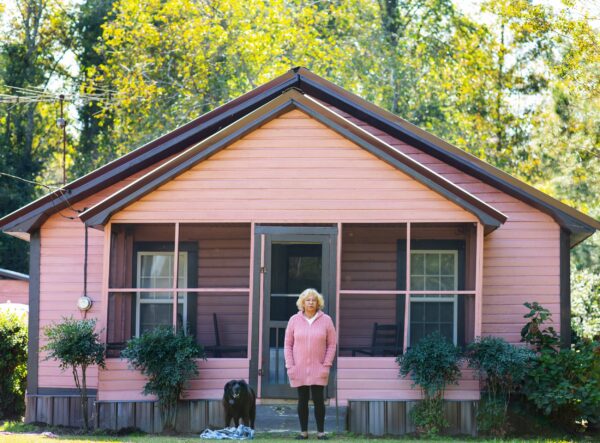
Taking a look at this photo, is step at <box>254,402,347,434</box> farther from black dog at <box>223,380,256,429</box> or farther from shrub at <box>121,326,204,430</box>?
shrub at <box>121,326,204,430</box>

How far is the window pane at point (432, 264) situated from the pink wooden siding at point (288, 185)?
2241 millimetres

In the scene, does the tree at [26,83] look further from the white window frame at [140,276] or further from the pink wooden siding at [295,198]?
the pink wooden siding at [295,198]

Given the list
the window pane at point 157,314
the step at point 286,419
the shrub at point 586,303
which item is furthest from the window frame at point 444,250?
the shrub at point 586,303

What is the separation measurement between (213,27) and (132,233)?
44.0 feet

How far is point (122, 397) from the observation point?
548 inches

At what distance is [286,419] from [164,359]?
1784 millimetres

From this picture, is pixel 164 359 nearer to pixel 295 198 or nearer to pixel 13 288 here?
pixel 295 198

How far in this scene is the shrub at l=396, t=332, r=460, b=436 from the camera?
43.4 feet

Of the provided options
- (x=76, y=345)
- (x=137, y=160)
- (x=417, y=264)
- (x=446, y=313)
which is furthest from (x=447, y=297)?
(x=76, y=345)

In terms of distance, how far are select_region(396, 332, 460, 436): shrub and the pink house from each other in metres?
0.25

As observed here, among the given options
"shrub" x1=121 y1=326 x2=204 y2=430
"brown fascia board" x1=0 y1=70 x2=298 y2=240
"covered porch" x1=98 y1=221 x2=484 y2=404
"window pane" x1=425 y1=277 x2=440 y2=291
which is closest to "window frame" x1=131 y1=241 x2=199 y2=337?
"covered porch" x1=98 y1=221 x2=484 y2=404

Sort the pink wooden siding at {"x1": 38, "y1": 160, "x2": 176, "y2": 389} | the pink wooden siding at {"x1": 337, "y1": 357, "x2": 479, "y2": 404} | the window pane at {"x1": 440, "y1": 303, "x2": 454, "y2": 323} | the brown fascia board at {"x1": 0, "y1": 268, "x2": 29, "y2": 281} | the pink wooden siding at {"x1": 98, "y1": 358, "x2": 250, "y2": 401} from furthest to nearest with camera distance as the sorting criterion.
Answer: the brown fascia board at {"x1": 0, "y1": 268, "x2": 29, "y2": 281}, the window pane at {"x1": 440, "y1": 303, "x2": 454, "y2": 323}, the pink wooden siding at {"x1": 38, "y1": 160, "x2": 176, "y2": 389}, the pink wooden siding at {"x1": 98, "y1": 358, "x2": 250, "y2": 401}, the pink wooden siding at {"x1": 337, "y1": 357, "x2": 479, "y2": 404}

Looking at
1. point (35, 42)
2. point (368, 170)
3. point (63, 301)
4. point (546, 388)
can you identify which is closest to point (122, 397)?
point (63, 301)

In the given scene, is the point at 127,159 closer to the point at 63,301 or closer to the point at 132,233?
the point at 132,233
